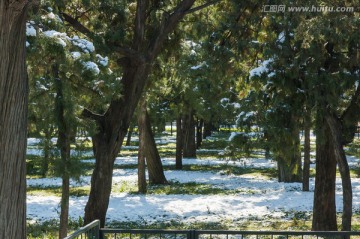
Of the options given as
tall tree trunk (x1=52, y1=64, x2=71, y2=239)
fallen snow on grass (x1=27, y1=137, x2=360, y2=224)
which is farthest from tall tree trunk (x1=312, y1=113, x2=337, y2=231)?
tall tree trunk (x1=52, y1=64, x2=71, y2=239)

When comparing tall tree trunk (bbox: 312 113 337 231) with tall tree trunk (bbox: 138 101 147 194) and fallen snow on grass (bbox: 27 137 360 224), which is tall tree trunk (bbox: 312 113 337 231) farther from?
tall tree trunk (bbox: 138 101 147 194)

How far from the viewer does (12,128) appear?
23.1 ft

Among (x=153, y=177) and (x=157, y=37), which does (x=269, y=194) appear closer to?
(x=153, y=177)

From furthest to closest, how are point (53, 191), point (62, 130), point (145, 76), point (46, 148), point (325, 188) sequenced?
point (53, 191) → point (145, 76) → point (325, 188) → point (46, 148) → point (62, 130)

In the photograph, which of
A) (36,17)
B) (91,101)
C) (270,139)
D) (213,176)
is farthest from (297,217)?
(213,176)

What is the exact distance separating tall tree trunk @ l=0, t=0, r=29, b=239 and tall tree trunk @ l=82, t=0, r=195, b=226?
9.27 m

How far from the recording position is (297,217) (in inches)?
739

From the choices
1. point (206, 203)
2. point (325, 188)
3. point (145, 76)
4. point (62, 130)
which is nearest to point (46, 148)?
point (62, 130)

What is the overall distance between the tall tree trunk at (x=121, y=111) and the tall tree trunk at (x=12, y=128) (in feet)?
30.4

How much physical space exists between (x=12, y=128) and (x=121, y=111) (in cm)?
981

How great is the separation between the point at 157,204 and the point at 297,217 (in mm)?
5398

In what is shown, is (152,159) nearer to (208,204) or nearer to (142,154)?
(142,154)

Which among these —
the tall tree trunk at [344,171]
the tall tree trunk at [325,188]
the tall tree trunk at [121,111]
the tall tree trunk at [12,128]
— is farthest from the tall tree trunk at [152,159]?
the tall tree trunk at [12,128]

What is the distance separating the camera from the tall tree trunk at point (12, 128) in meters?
6.92
